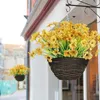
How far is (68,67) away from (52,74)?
3.78 metres

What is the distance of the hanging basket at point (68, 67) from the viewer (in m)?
1.64

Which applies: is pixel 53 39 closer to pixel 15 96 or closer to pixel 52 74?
pixel 52 74

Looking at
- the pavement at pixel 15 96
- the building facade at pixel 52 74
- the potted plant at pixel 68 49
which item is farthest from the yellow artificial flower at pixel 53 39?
the pavement at pixel 15 96

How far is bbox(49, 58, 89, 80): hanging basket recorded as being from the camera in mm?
1642

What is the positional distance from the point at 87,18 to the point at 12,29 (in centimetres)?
373

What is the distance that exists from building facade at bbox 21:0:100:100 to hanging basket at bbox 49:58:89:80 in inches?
26.9

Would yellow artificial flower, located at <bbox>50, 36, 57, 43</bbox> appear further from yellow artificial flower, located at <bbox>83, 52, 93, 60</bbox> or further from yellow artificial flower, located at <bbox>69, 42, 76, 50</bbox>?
yellow artificial flower, located at <bbox>83, 52, 93, 60</bbox>

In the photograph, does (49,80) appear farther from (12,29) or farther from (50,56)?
(50,56)

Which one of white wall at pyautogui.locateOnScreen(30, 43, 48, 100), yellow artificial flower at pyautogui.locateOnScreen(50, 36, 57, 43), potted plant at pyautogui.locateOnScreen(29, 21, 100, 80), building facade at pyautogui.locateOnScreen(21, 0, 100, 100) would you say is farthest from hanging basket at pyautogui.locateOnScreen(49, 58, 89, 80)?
white wall at pyautogui.locateOnScreen(30, 43, 48, 100)

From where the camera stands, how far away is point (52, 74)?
5.40 m

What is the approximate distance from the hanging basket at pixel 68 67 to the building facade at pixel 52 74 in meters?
0.68

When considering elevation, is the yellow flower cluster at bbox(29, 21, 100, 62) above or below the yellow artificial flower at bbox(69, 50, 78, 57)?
above

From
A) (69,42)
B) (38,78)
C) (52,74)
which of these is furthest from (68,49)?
(38,78)

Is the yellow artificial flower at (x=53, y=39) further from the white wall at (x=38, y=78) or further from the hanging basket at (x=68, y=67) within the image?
the white wall at (x=38, y=78)
